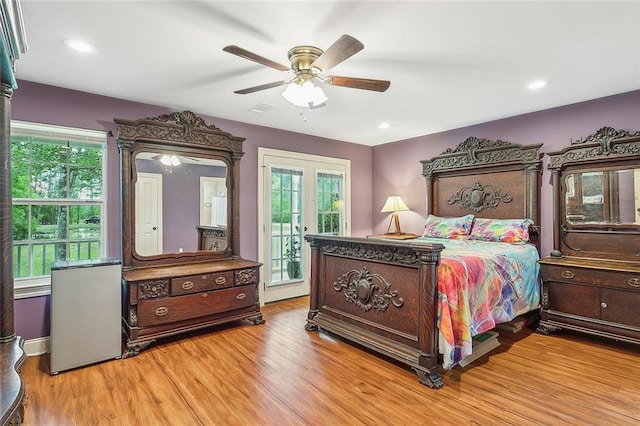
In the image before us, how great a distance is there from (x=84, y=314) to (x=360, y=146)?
454 centimetres

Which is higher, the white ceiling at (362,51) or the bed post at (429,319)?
the white ceiling at (362,51)

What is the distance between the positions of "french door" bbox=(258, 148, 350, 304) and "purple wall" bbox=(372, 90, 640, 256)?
2.81 ft

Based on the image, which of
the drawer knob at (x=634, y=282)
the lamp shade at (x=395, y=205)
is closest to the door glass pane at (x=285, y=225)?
the lamp shade at (x=395, y=205)

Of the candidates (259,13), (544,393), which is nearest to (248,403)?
(544,393)

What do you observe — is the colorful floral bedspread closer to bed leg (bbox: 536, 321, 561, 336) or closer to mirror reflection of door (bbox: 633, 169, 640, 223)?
bed leg (bbox: 536, 321, 561, 336)

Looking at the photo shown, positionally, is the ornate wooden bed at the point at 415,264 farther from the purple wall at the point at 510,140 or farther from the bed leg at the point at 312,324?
the purple wall at the point at 510,140

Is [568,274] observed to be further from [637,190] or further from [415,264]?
[415,264]

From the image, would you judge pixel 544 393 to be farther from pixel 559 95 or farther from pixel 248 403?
pixel 559 95

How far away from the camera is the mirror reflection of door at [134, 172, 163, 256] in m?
3.51

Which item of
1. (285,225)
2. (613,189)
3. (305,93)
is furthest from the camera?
(285,225)

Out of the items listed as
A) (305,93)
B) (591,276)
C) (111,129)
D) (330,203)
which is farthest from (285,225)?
(591,276)

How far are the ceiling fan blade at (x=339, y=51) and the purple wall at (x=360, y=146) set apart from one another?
242cm

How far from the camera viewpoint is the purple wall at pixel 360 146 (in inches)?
122

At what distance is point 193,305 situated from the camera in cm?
332
